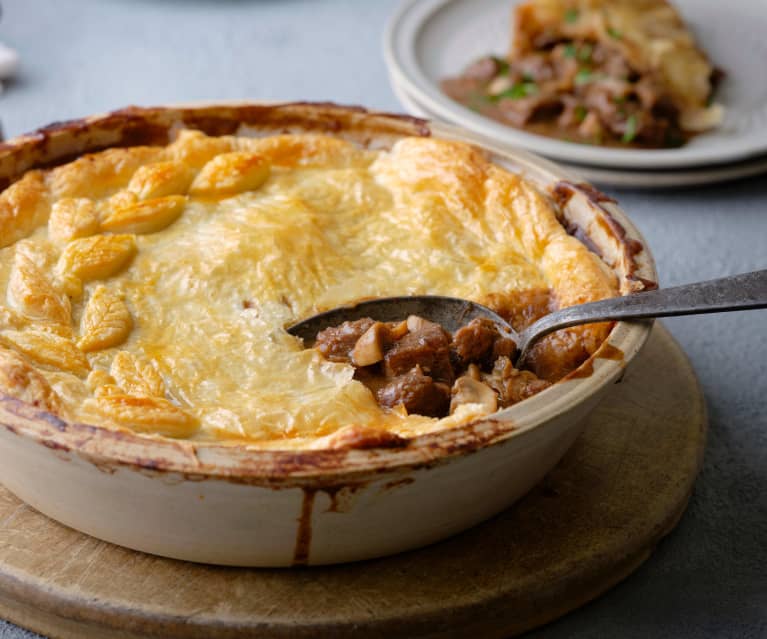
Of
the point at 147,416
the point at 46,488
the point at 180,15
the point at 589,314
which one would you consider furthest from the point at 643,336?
the point at 180,15

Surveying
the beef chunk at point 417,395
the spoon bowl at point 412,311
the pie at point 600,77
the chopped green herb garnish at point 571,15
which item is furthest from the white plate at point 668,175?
the beef chunk at point 417,395

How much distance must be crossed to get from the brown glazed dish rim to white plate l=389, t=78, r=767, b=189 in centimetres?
114

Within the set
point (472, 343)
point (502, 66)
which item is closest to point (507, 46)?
point (502, 66)

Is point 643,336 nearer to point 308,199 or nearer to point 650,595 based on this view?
point 650,595

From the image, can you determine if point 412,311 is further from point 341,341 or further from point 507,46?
point 507,46

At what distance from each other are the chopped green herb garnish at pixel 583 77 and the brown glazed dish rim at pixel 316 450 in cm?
197

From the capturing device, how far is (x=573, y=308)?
9.16 feet

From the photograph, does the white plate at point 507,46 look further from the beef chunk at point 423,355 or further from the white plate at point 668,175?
the beef chunk at point 423,355

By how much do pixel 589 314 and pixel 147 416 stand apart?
120cm

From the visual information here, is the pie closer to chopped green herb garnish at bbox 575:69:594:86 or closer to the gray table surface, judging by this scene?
chopped green herb garnish at bbox 575:69:594:86

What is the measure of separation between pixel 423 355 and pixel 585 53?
3481mm

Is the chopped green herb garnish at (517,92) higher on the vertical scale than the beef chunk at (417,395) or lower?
lower

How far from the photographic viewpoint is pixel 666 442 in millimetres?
3189

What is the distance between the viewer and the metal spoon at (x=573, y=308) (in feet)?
8.48
